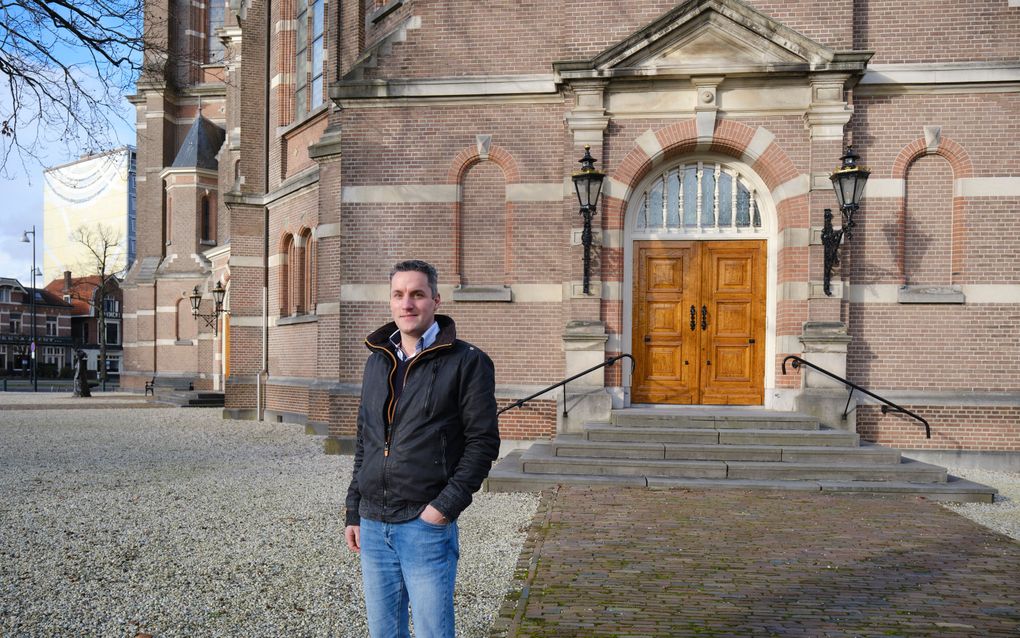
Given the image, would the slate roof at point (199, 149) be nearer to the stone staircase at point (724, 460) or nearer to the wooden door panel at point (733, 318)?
the stone staircase at point (724, 460)

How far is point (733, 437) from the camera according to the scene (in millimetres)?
9047

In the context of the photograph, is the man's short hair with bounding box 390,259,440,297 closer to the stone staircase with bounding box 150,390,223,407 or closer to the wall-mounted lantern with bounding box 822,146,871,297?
the wall-mounted lantern with bounding box 822,146,871,297

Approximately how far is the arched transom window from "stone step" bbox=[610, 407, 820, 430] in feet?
9.20

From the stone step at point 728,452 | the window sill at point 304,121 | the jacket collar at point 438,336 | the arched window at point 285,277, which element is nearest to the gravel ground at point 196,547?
the stone step at point 728,452

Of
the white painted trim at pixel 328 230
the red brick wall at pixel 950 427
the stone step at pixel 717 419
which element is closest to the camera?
the stone step at pixel 717 419

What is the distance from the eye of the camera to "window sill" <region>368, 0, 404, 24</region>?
40.2 feet

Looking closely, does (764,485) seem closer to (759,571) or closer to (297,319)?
(759,571)

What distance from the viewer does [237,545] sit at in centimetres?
604

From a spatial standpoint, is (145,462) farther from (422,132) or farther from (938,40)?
(938,40)

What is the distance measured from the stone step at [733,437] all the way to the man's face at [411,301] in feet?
22.5

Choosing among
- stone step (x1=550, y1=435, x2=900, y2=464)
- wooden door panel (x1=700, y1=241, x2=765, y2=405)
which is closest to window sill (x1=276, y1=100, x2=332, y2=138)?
wooden door panel (x1=700, y1=241, x2=765, y2=405)

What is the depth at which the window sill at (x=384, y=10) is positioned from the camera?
1225 centimetres

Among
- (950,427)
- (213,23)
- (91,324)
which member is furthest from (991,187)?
(91,324)

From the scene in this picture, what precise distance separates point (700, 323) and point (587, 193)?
104 inches
